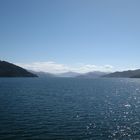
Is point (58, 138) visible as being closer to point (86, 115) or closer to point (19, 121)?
point (19, 121)

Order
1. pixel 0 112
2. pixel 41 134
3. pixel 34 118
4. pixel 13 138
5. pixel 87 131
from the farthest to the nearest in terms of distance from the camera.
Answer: pixel 0 112, pixel 34 118, pixel 87 131, pixel 41 134, pixel 13 138

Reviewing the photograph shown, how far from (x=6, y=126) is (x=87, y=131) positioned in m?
18.7

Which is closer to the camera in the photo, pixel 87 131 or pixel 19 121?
pixel 87 131

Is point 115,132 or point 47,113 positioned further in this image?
point 47,113

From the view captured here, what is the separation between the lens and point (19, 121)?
63.9 meters

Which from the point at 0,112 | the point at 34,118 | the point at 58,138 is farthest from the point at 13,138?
the point at 0,112

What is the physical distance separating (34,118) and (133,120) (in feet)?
91.0

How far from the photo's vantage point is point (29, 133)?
53.1 m

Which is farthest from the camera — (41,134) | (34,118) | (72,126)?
(34,118)

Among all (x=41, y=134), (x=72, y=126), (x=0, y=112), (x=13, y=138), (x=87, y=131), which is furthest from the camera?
(x=0, y=112)

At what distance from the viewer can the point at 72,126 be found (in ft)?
199

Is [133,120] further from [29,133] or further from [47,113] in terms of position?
[29,133]

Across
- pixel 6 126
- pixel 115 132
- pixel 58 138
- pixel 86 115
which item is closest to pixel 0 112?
pixel 6 126

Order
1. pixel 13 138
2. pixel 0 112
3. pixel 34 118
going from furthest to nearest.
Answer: pixel 0 112 → pixel 34 118 → pixel 13 138
